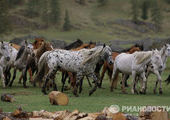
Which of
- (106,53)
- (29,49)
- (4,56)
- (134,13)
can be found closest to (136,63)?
(106,53)

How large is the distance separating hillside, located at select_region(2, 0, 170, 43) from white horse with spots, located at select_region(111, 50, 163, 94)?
52.2 metres

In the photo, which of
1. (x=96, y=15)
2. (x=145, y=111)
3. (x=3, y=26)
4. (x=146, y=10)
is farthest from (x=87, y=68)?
(x=146, y=10)

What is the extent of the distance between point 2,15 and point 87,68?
4459 centimetres

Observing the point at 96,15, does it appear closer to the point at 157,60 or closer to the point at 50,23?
the point at 50,23

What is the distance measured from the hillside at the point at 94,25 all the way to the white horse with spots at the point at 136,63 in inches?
2053

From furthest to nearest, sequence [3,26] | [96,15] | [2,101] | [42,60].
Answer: [96,15]
[3,26]
[42,60]
[2,101]

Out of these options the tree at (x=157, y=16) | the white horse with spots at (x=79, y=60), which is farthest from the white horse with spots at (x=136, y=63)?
the tree at (x=157, y=16)

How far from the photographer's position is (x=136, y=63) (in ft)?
51.4

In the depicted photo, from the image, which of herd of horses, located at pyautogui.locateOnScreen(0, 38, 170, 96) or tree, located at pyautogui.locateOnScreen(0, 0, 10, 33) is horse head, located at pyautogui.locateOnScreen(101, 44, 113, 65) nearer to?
herd of horses, located at pyautogui.locateOnScreen(0, 38, 170, 96)

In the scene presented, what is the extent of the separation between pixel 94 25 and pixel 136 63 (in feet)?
233

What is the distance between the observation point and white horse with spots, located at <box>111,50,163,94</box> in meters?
15.6

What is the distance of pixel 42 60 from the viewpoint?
15.4 metres

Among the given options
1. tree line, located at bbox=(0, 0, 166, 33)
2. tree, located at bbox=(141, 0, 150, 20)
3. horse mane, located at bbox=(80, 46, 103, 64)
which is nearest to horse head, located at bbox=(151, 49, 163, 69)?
horse mane, located at bbox=(80, 46, 103, 64)

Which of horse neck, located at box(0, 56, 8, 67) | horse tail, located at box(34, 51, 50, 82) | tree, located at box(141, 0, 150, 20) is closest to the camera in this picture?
horse tail, located at box(34, 51, 50, 82)
